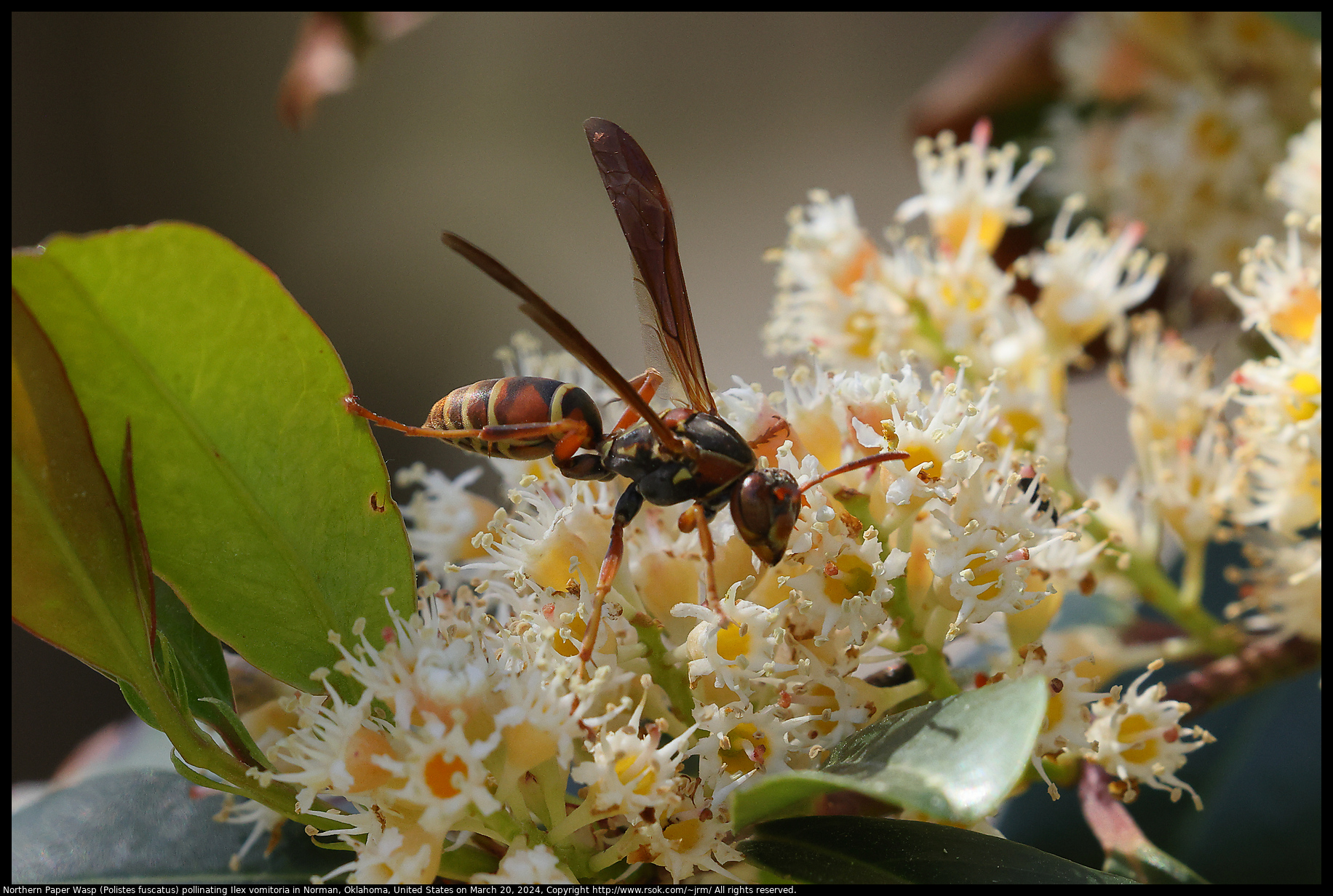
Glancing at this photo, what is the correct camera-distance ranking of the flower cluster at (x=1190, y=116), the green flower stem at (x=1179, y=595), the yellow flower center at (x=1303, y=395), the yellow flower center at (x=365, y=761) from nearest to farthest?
the yellow flower center at (x=365, y=761) → the yellow flower center at (x=1303, y=395) → the green flower stem at (x=1179, y=595) → the flower cluster at (x=1190, y=116)

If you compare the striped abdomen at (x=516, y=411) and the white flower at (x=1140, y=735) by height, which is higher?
the striped abdomen at (x=516, y=411)

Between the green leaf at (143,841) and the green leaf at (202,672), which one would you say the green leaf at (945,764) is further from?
the green leaf at (143,841)

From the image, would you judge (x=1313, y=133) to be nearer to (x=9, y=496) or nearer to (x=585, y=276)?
(x=9, y=496)

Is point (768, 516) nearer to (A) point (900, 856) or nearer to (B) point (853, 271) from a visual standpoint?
(A) point (900, 856)

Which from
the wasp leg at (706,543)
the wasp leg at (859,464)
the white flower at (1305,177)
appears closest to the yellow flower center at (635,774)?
the wasp leg at (706,543)

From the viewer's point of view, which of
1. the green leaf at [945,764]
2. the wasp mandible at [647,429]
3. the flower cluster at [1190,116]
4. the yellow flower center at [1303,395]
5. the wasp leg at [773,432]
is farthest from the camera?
the flower cluster at [1190,116]

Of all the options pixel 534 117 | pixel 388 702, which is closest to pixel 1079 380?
pixel 388 702
